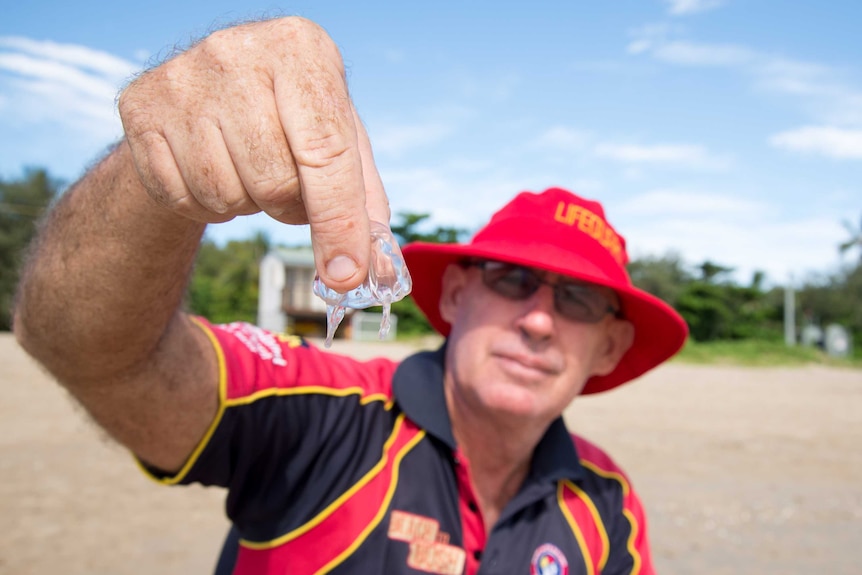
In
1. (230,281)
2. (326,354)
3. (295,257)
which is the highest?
(295,257)

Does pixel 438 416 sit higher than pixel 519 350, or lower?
lower

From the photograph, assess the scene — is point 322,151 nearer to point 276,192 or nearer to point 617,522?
point 276,192

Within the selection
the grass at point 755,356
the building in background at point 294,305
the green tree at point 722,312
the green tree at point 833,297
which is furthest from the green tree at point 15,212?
the green tree at point 833,297

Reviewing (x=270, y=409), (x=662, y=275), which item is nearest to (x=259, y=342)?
(x=270, y=409)

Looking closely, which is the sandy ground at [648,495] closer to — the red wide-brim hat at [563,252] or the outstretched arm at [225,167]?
the outstretched arm at [225,167]

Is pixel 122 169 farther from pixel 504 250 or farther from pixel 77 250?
pixel 504 250
